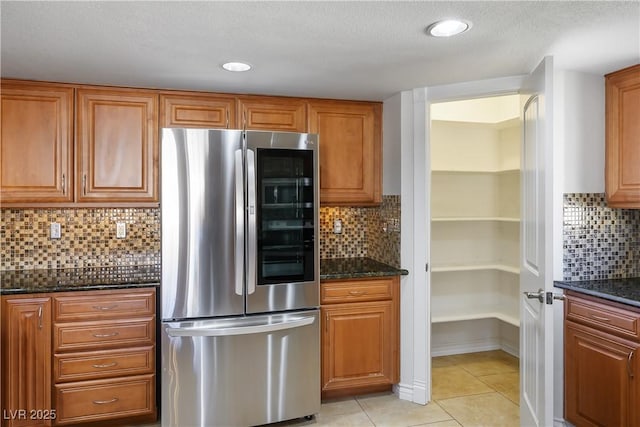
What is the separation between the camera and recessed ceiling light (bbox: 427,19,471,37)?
6.03ft

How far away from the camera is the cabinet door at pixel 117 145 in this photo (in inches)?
110

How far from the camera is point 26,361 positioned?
2414 millimetres

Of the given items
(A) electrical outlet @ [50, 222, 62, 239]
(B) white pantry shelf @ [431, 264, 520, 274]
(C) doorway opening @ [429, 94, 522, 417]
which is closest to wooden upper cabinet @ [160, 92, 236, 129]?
(A) electrical outlet @ [50, 222, 62, 239]

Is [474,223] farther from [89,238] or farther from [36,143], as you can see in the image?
[36,143]

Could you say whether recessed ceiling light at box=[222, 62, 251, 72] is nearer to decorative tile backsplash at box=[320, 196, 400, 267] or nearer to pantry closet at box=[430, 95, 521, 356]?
decorative tile backsplash at box=[320, 196, 400, 267]

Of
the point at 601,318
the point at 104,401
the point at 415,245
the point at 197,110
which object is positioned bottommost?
the point at 104,401

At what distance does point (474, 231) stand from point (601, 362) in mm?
1726

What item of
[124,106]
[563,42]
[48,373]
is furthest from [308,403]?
[563,42]

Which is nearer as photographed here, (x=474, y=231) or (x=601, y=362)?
(x=601, y=362)

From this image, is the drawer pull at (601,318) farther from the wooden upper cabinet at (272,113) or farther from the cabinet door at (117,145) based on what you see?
the cabinet door at (117,145)

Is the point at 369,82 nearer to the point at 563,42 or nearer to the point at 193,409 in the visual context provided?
the point at 563,42

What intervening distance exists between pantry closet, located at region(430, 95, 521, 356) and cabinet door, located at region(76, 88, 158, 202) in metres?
2.27

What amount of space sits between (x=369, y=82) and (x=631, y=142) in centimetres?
155

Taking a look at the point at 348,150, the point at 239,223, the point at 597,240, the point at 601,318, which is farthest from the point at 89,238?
the point at 597,240
